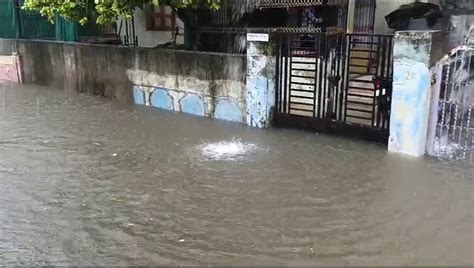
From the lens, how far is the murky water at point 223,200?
4066 millimetres

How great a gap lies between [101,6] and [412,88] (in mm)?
5399

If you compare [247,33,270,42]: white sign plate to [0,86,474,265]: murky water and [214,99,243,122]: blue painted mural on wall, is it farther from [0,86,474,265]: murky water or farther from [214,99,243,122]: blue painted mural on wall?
[0,86,474,265]: murky water

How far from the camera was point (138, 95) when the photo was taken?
9.66m

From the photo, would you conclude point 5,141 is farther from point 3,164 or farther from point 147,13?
point 147,13

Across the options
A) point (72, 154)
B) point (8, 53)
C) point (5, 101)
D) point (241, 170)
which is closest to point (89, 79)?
point (5, 101)

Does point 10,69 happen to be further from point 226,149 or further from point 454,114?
point 454,114

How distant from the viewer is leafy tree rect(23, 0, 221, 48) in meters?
8.25

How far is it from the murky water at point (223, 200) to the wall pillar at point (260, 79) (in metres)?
0.30

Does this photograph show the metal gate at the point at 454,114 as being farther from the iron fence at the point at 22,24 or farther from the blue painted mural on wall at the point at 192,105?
the iron fence at the point at 22,24

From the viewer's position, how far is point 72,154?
6656 millimetres

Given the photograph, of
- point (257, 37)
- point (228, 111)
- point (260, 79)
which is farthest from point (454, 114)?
point (228, 111)

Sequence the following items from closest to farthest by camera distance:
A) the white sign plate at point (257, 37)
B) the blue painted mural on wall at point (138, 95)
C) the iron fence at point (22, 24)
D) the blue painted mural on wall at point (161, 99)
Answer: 1. the white sign plate at point (257, 37)
2. the blue painted mural on wall at point (161, 99)
3. the blue painted mural on wall at point (138, 95)
4. the iron fence at point (22, 24)

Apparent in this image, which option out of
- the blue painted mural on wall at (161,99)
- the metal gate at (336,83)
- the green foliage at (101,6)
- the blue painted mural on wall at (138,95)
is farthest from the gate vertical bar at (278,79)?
the blue painted mural on wall at (138,95)

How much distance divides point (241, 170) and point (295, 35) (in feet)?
8.21
